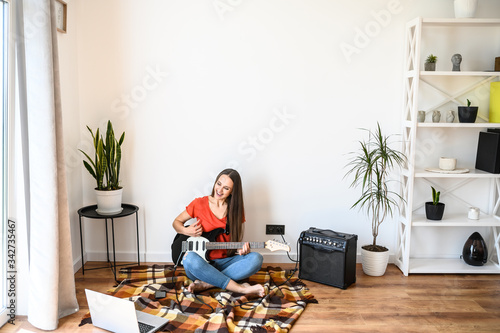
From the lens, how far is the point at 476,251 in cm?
376

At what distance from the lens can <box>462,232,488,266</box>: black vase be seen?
12.3ft

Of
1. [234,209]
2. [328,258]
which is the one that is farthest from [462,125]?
[234,209]

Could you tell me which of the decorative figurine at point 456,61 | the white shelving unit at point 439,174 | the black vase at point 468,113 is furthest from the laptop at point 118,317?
the decorative figurine at point 456,61

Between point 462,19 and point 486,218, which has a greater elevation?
point 462,19

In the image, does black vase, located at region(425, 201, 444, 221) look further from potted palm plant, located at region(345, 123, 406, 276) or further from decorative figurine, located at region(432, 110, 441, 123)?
decorative figurine, located at region(432, 110, 441, 123)

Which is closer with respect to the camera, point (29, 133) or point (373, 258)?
point (29, 133)

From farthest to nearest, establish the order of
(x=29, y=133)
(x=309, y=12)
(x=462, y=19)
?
1. (x=309, y=12)
2. (x=462, y=19)
3. (x=29, y=133)

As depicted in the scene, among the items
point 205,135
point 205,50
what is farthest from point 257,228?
point 205,50

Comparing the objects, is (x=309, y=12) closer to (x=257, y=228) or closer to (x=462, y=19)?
(x=462, y=19)

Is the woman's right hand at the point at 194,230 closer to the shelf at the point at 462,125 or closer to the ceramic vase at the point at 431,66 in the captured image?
the shelf at the point at 462,125

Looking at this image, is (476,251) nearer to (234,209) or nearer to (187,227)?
(234,209)

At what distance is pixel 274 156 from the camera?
12.5 ft

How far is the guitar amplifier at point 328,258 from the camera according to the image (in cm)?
339

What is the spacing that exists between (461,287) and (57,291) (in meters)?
2.68
